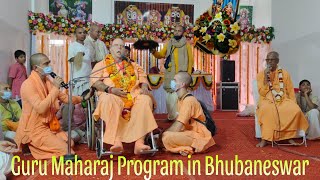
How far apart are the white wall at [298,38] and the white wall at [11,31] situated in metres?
6.10

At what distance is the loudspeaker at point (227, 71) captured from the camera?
9.97 m

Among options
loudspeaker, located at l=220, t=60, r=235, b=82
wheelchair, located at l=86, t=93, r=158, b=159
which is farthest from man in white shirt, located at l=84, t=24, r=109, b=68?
loudspeaker, located at l=220, t=60, r=235, b=82

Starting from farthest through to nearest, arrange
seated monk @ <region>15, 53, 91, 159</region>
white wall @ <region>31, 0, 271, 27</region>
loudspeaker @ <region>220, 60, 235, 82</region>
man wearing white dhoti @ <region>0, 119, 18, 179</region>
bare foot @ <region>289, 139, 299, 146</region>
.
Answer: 1. white wall @ <region>31, 0, 271, 27</region>
2. loudspeaker @ <region>220, 60, 235, 82</region>
3. bare foot @ <region>289, 139, 299, 146</region>
4. seated monk @ <region>15, 53, 91, 159</region>
5. man wearing white dhoti @ <region>0, 119, 18, 179</region>

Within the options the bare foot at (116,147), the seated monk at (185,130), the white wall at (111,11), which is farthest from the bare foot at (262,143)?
the white wall at (111,11)

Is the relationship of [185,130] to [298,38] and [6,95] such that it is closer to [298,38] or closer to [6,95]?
[6,95]

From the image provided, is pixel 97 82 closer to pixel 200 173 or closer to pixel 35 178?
pixel 35 178

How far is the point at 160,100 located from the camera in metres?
8.68

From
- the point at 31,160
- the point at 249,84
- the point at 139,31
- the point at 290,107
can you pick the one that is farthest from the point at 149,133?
the point at 249,84

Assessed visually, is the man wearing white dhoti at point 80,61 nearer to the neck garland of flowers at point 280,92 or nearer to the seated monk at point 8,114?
the seated monk at point 8,114

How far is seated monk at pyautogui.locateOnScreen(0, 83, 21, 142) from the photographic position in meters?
4.42

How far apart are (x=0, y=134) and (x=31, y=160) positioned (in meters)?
0.61

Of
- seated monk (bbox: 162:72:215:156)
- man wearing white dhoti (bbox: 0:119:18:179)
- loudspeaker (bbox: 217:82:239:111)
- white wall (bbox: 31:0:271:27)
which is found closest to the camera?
man wearing white dhoti (bbox: 0:119:18:179)

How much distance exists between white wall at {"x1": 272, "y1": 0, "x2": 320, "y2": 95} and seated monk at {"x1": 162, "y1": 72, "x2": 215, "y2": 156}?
146 inches

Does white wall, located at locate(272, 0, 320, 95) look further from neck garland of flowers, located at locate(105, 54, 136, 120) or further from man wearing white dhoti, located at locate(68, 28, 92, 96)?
man wearing white dhoti, located at locate(68, 28, 92, 96)
